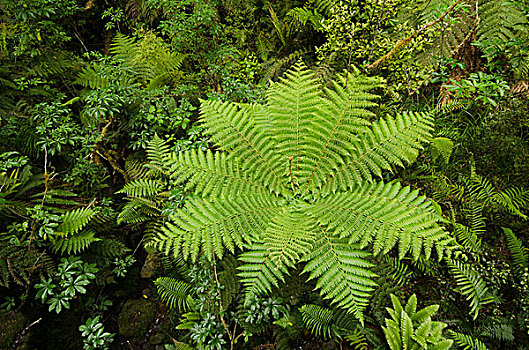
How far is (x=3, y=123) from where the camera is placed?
2.83 meters

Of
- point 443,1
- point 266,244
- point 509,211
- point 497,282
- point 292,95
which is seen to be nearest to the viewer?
point 266,244

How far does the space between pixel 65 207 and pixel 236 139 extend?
5.90ft

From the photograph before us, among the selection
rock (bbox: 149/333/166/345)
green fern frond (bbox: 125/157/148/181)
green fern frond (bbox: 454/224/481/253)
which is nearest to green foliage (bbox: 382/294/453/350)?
green fern frond (bbox: 454/224/481/253)

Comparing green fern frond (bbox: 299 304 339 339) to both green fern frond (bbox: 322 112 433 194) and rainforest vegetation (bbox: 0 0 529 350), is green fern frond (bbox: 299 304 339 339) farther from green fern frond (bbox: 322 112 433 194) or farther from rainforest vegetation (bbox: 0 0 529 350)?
green fern frond (bbox: 322 112 433 194)

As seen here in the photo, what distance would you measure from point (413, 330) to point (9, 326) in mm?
2789

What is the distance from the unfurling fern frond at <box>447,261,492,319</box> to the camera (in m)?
2.08

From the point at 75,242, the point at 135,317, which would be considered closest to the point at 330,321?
the point at 135,317

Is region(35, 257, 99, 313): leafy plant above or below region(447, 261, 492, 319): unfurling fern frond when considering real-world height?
below

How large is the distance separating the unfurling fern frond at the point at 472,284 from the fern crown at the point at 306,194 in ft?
1.63

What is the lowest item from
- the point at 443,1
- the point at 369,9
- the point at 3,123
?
the point at 3,123

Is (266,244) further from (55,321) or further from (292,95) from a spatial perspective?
(55,321)

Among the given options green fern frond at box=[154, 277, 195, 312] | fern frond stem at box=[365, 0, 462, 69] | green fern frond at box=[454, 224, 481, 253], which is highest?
fern frond stem at box=[365, 0, 462, 69]

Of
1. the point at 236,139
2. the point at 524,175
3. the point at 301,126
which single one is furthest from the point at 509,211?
the point at 236,139

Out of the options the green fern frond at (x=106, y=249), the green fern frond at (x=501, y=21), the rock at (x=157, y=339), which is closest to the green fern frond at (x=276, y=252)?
the rock at (x=157, y=339)
